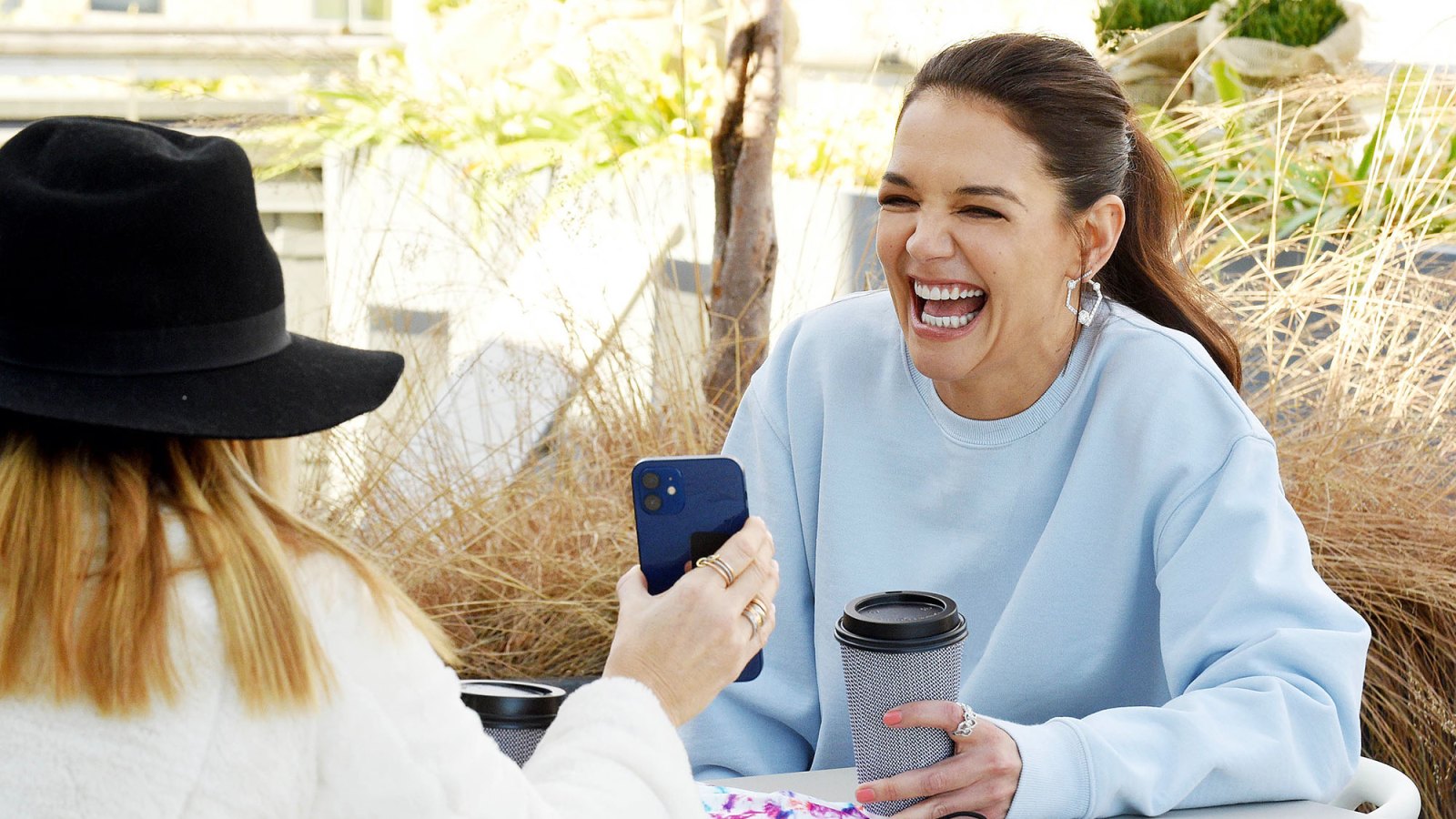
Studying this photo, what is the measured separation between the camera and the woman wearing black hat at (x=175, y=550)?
1.06m

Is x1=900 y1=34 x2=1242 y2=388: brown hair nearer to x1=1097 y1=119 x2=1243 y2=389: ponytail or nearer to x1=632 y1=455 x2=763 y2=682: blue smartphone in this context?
x1=1097 y1=119 x2=1243 y2=389: ponytail

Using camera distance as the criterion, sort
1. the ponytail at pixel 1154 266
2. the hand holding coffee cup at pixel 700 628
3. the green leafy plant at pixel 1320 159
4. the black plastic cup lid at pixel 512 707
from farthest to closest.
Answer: the green leafy plant at pixel 1320 159
the ponytail at pixel 1154 266
the black plastic cup lid at pixel 512 707
the hand holding coffee cup at pixel 700 628

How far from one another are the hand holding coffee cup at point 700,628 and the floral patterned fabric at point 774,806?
24cm

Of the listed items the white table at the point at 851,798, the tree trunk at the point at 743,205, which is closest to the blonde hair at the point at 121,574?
the white table at the point at 851,798

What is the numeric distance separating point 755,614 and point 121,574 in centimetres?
66

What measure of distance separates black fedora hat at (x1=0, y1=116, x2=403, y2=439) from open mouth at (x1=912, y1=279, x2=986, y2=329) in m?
1.14

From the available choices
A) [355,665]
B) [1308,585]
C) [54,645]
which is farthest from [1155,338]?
[54,645]

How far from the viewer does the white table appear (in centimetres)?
164

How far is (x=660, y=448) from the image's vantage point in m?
3.49

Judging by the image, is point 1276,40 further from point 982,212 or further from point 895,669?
point 895,669

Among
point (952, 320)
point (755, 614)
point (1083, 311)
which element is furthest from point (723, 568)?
point (1083, 311)

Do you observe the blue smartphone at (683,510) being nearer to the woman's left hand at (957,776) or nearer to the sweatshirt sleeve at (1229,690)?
the woman's left hand at (957,776)

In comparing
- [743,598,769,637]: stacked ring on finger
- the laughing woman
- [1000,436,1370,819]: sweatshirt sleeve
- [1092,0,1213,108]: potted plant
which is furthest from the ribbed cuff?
[1092,0,1213,108]: potted plant

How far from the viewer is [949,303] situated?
2127 millimetres
